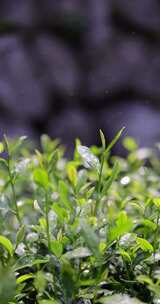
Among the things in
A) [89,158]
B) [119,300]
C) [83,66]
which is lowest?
[83,66]

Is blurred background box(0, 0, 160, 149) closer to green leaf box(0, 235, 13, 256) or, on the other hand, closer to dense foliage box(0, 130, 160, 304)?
dense foliage box(0, 130, 160, 304)

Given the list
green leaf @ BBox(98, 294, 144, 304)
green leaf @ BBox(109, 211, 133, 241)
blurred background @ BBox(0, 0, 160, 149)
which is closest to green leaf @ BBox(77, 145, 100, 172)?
green leaf @ BBox(109, 211, 133, 241)

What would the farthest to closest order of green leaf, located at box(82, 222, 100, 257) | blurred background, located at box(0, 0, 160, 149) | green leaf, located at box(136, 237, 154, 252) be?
blurred background, located at box(0, 0, 160, 149) → green leaf, located at box(136, 237, 154, 252) → green leaf, located at box(82, 222, 100, 257)

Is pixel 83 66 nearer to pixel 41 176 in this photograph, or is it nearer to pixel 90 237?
pixel 41 176

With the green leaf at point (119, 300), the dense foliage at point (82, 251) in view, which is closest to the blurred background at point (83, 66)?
the dense foliage at point (82, 251)

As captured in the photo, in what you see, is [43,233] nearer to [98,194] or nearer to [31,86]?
[98,194]

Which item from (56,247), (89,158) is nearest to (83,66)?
(89,158)

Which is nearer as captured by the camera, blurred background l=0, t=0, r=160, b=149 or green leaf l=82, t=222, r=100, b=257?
green leaf l=82, t=222, r=100, b=257

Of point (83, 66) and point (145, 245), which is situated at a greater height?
point (145, 245)

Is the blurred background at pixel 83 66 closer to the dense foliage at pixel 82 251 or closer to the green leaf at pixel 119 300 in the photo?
the dense foliage at pixel 82 251
